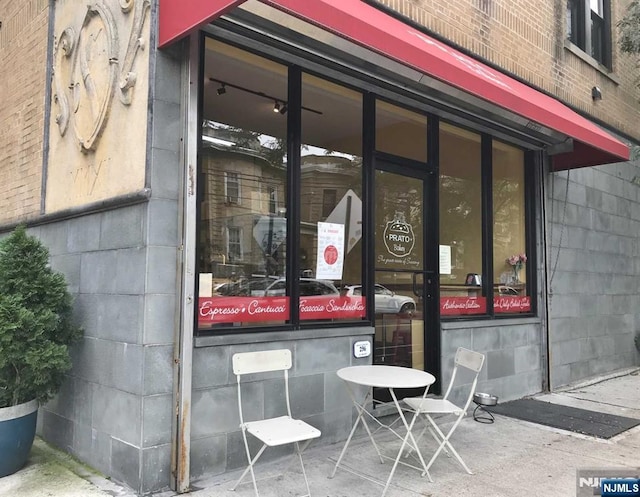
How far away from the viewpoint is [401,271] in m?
5.98

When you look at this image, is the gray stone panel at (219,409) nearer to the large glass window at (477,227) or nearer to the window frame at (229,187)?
the window frame at (229,187)

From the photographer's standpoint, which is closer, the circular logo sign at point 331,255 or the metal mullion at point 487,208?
Result: the circular logo sign at point 331,255

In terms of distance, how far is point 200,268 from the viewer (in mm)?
4199

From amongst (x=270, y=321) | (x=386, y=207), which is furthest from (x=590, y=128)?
(x=270, y=321)

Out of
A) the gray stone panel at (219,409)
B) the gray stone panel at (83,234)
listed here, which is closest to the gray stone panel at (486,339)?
the gray stone panel at (219,409)

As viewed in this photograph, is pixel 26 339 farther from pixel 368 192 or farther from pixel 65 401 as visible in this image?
pixel 368 192

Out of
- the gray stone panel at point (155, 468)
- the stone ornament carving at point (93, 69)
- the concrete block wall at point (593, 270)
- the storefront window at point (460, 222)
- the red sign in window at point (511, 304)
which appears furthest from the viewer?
the concrete block wall at point (593, 270)

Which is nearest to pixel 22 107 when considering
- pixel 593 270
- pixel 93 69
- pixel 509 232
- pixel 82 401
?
pixel 93 69

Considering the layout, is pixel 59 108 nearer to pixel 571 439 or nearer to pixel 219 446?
pixel 219 446

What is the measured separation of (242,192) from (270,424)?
1.95m

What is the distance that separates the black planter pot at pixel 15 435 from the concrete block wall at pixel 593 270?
255 inches

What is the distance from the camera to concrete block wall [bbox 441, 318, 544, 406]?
6.23 meters

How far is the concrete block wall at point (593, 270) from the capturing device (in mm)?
7934

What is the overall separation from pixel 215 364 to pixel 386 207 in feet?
8.73
